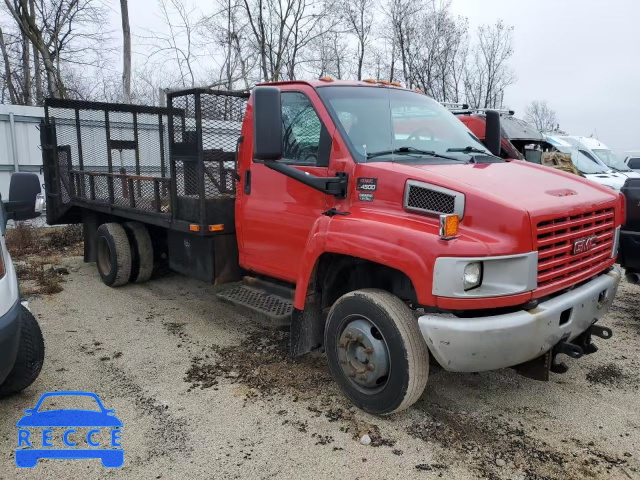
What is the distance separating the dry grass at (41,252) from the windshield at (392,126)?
476cm

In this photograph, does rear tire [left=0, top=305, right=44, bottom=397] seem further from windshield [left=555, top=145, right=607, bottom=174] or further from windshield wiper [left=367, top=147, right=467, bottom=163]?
windshield [left=555, top=145, right=607, bottom=174]

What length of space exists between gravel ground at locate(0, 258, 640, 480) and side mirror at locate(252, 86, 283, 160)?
1.79m

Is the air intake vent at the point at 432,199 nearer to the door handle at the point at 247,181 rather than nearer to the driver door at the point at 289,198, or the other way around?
the driver door at the point at 289,198

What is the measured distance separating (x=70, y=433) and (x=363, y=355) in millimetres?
1917

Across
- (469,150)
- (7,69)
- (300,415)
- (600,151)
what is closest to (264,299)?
(300,415)

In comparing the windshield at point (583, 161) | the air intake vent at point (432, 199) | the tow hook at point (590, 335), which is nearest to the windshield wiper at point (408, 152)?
the air intake vent at point (432, 199)

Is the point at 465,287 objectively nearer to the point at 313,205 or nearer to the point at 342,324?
the point at 342,324

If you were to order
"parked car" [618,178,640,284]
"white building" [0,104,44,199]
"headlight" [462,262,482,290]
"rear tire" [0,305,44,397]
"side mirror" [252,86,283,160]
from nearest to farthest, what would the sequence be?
"headlight" [462,262,482,290] < "side mirror" [252,86,283,160] < "rear tire" [0,305,44,397] < "parked car" [618,178,640,284] < "white building" [0,104,44,199]

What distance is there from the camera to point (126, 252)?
6652mm

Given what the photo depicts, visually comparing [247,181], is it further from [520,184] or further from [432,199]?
[520,184]

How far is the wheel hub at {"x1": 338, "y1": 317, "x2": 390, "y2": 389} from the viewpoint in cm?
331

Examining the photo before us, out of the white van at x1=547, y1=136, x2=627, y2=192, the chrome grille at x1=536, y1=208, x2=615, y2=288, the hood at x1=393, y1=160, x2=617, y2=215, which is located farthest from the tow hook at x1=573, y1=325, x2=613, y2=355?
the white van at x1=547, y1=136, x2=627, y2=192

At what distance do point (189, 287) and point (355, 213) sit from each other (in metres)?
3.98

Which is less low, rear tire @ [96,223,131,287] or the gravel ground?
rear tire @ [96,223,131,287]
